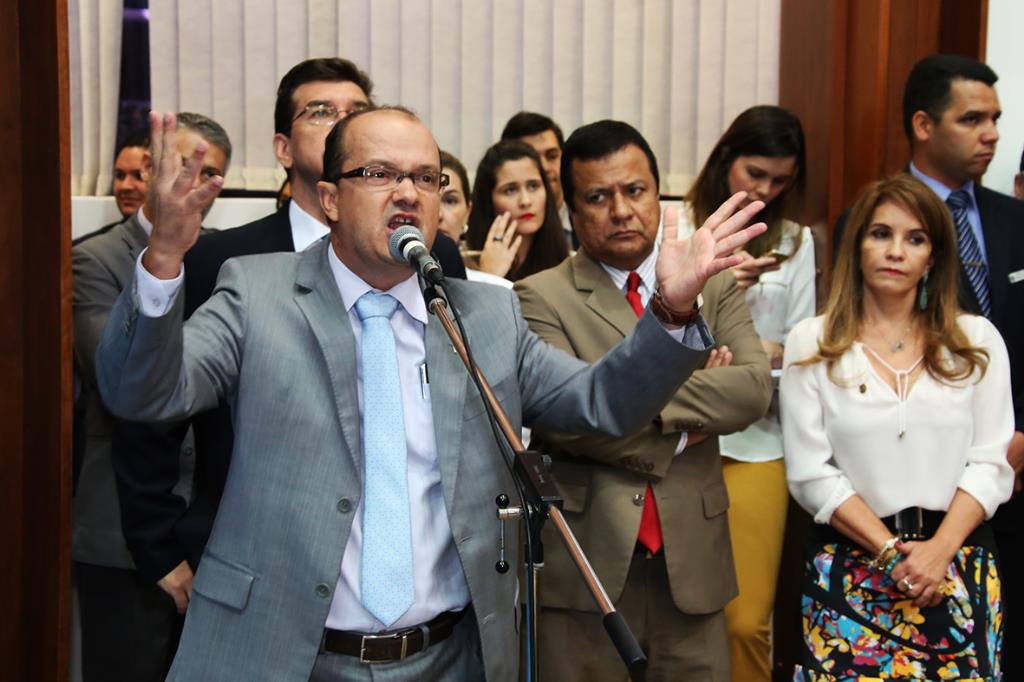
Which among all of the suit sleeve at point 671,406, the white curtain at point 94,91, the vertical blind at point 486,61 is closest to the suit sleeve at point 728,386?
the suit sleeve at point 671,406

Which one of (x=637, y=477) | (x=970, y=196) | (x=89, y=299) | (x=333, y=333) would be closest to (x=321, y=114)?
(x=89, y=299)

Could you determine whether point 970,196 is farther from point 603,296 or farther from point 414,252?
point 414,252

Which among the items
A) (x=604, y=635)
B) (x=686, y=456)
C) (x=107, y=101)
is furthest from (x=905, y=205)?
(x=107, y=101)

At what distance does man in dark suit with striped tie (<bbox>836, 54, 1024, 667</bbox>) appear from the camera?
10.7 ft

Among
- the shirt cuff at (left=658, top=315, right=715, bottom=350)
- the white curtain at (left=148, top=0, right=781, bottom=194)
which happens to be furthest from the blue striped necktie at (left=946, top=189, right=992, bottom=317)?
the shirt cuff at (left=658, top=315, right=715, bottom=350)

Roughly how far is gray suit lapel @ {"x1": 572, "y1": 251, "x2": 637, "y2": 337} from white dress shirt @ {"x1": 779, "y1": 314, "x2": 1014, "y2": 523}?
49 cm

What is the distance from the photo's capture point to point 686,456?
2680mm

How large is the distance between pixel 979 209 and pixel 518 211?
1.40 metres

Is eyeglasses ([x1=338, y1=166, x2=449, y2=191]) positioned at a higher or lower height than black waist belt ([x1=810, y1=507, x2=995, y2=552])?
higher

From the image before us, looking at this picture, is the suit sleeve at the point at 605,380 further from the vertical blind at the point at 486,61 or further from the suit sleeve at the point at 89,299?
the vertical blind at the point at 486,61

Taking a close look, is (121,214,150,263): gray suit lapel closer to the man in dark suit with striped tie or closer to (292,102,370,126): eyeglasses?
(292,102,370,126): eyeglasses

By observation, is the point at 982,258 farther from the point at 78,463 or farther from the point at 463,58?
the point at 78,463

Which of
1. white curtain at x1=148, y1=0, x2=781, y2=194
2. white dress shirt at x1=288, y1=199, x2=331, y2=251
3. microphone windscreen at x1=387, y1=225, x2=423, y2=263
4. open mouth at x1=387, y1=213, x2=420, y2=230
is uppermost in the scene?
white curtain at x1=148, y1=0, x2=781, y2=194

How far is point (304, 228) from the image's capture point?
106 inches
